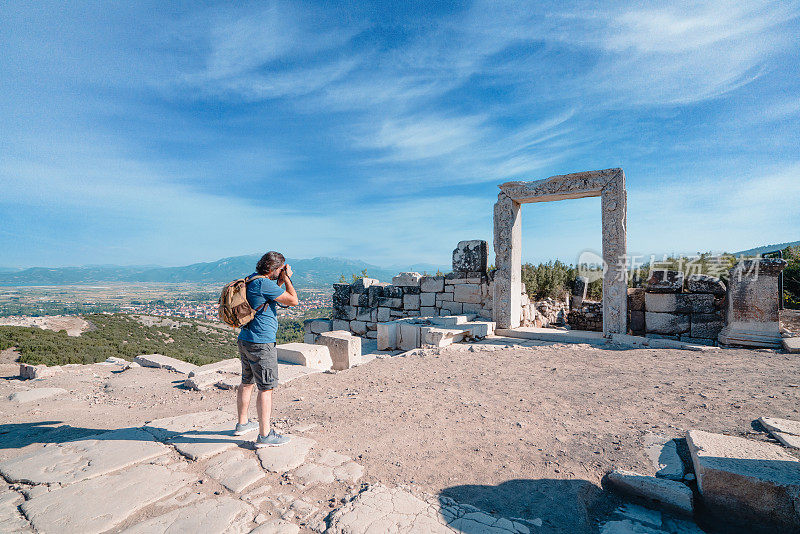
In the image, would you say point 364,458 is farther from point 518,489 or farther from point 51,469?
point 51,469

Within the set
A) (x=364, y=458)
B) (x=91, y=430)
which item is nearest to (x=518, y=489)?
(x=364, y=458)

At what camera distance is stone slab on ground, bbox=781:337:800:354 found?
5.95 metres

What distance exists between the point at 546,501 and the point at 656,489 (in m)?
0.70

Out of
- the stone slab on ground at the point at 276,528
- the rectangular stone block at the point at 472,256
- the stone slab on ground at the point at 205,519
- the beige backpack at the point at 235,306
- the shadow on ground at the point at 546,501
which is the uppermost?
the rectangular stone block at the point at 472,256

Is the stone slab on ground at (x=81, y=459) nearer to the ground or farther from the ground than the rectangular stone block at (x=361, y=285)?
nearer to the ground

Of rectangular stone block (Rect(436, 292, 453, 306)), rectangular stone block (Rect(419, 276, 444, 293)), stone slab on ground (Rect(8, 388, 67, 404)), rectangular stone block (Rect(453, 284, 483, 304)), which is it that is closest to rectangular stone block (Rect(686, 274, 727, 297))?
rectangular stone block (Rect(453, 284, 483, 304))

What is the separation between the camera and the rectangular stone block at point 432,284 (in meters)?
9.78

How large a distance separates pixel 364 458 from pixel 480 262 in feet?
22.6

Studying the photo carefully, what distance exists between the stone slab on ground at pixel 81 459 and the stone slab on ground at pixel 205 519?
801mm

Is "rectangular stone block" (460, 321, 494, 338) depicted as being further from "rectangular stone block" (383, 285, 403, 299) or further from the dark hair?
the dark hair

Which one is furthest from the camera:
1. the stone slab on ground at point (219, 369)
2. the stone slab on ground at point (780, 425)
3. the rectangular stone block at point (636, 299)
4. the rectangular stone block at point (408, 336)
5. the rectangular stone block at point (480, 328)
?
the rectangular stone block at point (636, 299)

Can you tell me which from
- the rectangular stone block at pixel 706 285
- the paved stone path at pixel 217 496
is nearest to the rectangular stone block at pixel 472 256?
the rectangular stone block at pixel 706 285

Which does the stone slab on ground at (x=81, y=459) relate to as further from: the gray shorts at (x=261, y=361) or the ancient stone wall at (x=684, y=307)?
the ancient stone wall at (x=684, y=307)

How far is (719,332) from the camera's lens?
23.6 ft
